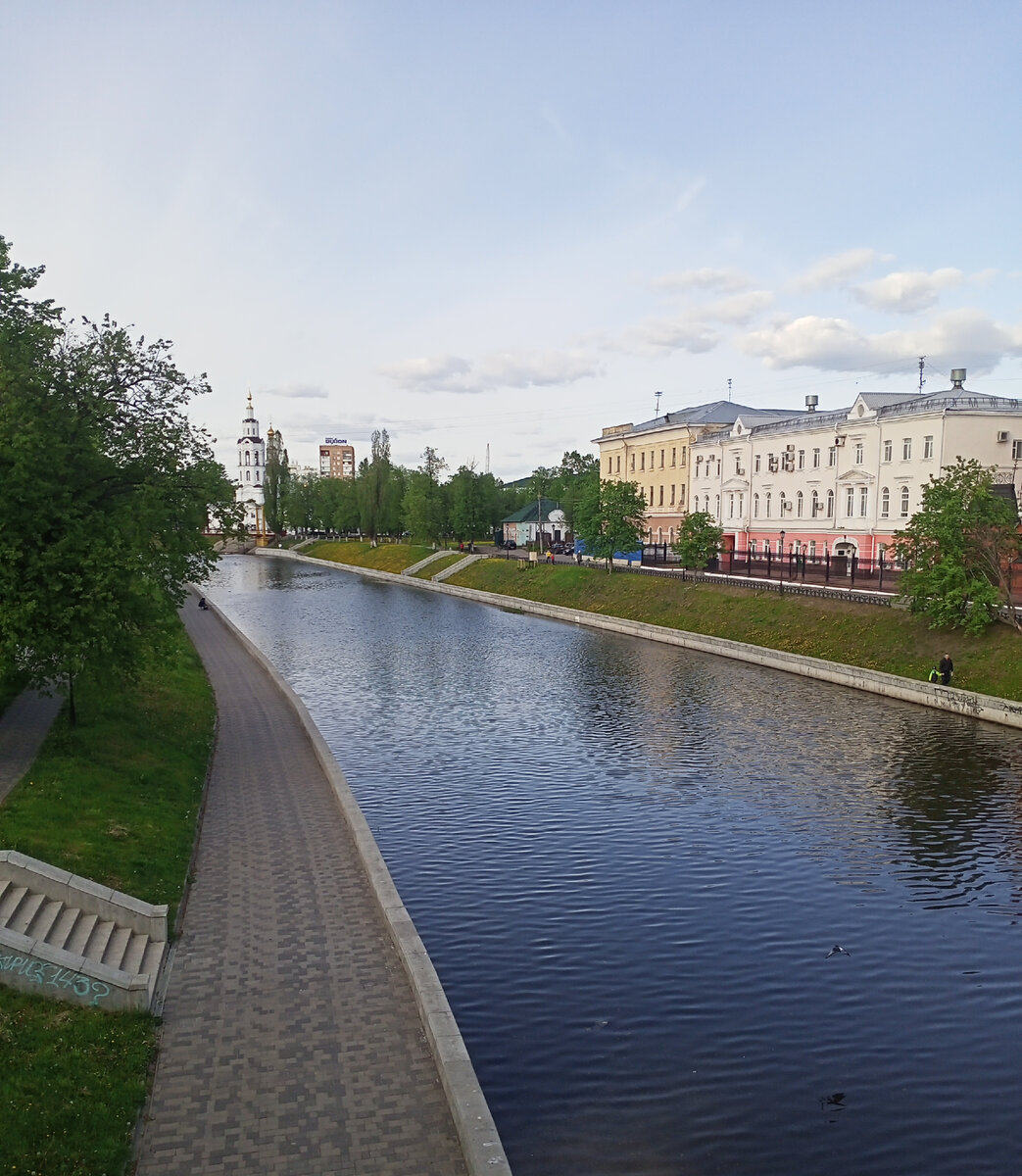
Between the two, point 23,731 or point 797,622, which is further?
point 797,622

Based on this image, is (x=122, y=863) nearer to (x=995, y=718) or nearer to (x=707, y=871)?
(x=707, y=871)

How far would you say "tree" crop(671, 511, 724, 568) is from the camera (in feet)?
192

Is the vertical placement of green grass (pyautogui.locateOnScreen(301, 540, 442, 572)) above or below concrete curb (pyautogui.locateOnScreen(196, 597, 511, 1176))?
above

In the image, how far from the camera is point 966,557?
37.3 m

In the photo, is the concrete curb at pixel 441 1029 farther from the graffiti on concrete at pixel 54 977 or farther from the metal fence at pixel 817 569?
the metal fence at pixel 817 569

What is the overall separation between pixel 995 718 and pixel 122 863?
27.2 meters

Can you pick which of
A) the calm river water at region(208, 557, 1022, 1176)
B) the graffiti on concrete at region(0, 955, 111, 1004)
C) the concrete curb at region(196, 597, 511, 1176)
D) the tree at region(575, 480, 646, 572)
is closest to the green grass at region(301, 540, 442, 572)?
the tree at region(575, 480, 646, 572)

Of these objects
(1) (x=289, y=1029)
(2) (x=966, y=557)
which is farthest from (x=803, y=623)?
(1) (x=289, y=1029)

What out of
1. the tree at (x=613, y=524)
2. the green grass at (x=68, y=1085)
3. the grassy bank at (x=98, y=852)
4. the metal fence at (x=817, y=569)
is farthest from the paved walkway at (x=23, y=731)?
the tree at (x=613, y=524)

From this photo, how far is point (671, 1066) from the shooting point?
40.7 ft

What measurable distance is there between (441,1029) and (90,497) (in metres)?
16.1

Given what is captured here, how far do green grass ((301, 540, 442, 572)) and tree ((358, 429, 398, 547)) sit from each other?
10.6 feet

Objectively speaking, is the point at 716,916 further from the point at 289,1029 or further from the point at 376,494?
the point at 376,494

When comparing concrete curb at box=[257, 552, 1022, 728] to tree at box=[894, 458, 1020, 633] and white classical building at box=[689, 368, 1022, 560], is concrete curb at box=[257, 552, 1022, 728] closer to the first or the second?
tree at box=[894, 458, 1020, 633]
